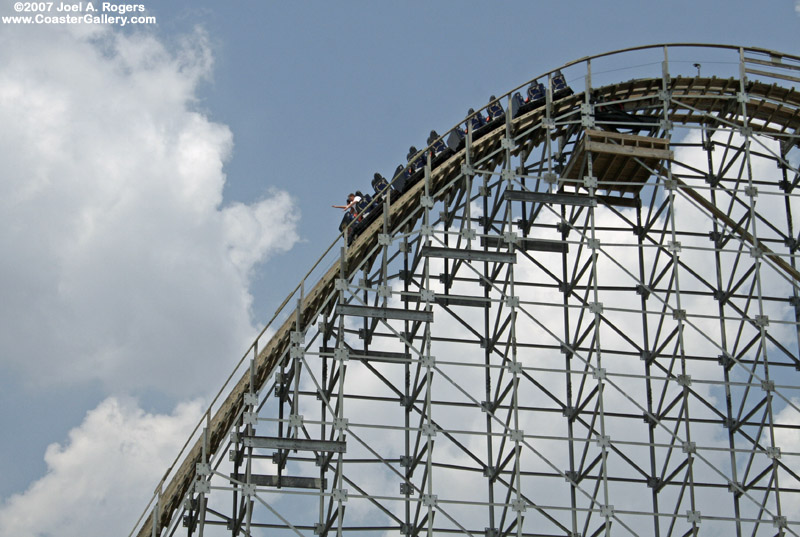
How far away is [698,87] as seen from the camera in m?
33.4

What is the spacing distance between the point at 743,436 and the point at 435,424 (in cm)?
759

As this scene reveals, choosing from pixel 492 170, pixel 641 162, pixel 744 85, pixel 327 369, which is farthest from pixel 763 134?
pixel 327 369

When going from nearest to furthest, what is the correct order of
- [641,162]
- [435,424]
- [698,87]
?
[435,424]
[641,162]
[698,87]

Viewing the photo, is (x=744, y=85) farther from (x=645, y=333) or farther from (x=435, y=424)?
(x=435, y=424)

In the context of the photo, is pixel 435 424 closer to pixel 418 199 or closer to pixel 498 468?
pixel 498 468


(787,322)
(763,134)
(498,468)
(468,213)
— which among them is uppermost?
(763,134)

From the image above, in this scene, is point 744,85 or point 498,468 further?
point 744,85

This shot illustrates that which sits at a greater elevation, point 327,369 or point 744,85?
point 744,85

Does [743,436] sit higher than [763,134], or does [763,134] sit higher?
[763,134]

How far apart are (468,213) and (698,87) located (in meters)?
6.66

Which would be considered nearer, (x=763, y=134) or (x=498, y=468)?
(x=498, y=468)

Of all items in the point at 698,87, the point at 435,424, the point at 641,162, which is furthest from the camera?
the point at 698,87

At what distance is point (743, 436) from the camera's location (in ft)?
105

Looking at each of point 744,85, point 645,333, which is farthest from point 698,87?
point 645,333
